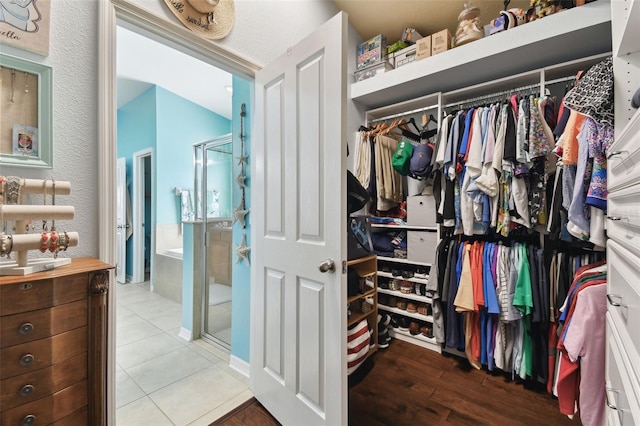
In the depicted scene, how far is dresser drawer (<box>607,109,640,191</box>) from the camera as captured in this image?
0.70 m

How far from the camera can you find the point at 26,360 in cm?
70

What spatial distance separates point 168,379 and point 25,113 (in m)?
1.77

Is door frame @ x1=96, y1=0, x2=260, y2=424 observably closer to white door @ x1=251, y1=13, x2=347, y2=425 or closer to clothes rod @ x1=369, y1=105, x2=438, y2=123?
white door @ x1=251, y1=13, x2=347, y2=425

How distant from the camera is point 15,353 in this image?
680 millimetres

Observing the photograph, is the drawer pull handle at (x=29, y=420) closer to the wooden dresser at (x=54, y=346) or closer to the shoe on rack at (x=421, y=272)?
the wooden dresser at (x=54, y=346)

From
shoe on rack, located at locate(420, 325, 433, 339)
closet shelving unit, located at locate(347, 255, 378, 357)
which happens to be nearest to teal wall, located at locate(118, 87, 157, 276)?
closet shelving unit, located at locate(347, 255, 378, 357)

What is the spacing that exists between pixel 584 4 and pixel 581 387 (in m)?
1.97

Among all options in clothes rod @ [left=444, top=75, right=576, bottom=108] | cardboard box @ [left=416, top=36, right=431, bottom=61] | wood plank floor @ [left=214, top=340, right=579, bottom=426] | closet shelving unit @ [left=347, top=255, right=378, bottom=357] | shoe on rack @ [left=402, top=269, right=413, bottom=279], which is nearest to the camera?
wood plank floor @ [left=214, top=340, right=579, bottom=426]

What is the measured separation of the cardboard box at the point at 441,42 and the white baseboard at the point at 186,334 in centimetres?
314

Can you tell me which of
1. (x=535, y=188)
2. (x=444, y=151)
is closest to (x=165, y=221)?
(x=444, y=151)

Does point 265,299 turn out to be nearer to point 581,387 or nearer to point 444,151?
point 581,387

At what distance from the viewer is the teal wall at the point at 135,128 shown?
391cm

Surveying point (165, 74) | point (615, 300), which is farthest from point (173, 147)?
point (615, 300)

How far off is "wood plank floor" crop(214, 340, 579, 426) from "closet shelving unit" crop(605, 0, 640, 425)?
0.70 metres
